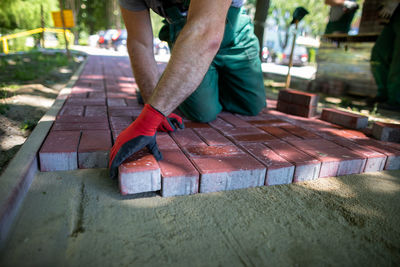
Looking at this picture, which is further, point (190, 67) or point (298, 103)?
point (298, 103)

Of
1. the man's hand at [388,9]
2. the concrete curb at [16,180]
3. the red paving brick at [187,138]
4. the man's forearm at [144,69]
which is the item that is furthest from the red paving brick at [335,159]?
the man's hand at [388,9]

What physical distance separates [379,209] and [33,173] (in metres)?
1.82

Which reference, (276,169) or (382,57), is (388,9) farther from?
(276,169)

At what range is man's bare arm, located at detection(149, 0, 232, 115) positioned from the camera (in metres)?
1.44

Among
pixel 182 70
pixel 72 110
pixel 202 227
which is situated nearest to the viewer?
pixel 202 227

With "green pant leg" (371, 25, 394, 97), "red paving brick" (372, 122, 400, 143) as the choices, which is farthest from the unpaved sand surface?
"green pant leg" (371, 25, 394, 97)

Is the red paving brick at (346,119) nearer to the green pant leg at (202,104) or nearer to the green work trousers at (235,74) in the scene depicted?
the green work trousers at (235,74)

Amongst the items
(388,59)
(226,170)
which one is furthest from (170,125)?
(388,59)

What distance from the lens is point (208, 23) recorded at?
147 cm

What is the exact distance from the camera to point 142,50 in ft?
7.17

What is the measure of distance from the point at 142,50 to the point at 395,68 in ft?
11.7

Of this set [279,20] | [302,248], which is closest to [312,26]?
[279,20]

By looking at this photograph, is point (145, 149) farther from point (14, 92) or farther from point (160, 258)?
point (14, 92)

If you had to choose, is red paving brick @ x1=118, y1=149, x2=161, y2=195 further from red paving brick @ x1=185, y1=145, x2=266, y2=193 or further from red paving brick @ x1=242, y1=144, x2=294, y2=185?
red paving brick @ x1=242, y1=144, x2=294, y2=185
